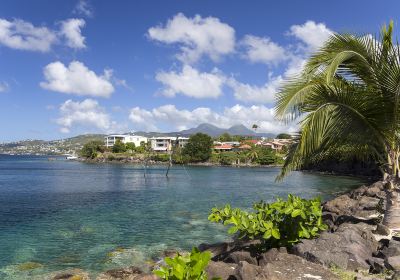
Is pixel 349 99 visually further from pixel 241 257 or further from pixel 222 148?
pixel 222 148

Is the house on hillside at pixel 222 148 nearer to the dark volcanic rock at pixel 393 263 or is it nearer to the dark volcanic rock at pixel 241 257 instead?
the dark volcanic rock at pixel 241 257

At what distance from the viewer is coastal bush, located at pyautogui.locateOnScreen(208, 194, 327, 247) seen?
1038 centimetres

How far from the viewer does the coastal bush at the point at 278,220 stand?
10.4 meters

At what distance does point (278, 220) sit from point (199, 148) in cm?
14559

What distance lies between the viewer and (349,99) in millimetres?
11758

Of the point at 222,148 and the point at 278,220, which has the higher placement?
the point at 222,148

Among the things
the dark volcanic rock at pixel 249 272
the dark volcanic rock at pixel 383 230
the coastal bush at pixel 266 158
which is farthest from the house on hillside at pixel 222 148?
the dark volcanic rock at pixel 249 272

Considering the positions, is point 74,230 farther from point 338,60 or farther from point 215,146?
point 215,146

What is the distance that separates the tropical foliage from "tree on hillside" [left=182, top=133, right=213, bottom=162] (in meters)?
144

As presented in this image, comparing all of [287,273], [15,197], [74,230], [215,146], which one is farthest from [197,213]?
[215,146]

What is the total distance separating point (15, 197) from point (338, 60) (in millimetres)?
44385

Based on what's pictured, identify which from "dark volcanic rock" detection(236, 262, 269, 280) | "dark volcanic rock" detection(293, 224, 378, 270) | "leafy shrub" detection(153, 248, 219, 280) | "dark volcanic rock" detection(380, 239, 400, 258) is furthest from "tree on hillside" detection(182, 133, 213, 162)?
"leafy shrub" detection(153, 248, 219, 280)

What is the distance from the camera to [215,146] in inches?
7170

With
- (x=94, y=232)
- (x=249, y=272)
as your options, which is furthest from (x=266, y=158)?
(x=249, y=272)
